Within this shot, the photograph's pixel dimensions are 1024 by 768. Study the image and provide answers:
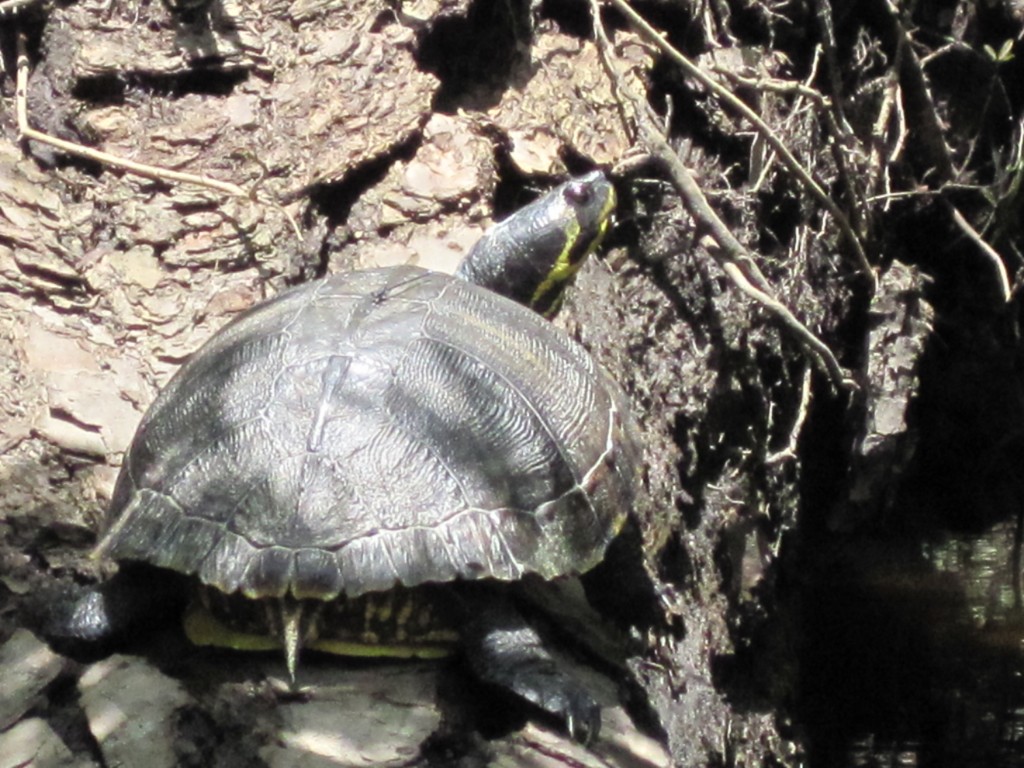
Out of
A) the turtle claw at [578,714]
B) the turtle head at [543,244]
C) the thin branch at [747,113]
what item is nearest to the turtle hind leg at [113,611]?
the turtle claw at [578,714]

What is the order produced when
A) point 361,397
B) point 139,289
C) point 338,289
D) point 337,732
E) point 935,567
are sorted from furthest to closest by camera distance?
point 935,567 < point 139,289 < point 338,289 < point 361,397 < point 337,732

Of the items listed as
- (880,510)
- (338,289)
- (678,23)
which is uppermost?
(678,23)

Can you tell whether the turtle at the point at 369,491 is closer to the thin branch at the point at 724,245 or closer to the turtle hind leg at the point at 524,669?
the turtle hind leg at the point at 524,669

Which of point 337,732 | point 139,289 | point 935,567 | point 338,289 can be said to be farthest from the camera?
point 935,567

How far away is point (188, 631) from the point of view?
2.77m

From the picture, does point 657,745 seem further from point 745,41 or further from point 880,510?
point 745,41

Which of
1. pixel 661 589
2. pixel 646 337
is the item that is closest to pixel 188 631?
pixel 661 589

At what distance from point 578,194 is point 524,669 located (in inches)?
63.9

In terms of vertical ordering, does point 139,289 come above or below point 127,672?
above

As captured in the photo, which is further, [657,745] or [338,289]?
[338,289]

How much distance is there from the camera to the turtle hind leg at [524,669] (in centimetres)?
262

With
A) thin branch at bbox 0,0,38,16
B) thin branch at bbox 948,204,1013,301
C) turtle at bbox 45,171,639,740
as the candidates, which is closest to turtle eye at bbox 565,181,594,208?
turtle at bbox 45,171,639,740

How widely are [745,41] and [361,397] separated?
8.77 ft

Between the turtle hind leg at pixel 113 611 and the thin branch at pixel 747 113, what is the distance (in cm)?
238
